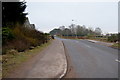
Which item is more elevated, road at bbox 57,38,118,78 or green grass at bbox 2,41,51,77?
green grass at bbox 2,41,51,77

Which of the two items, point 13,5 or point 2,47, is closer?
point 2,47

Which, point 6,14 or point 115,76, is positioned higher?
point 6,14

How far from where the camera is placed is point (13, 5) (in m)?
17.5

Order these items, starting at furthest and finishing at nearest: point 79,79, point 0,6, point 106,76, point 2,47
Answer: point 0,6, point 2,47, point 106,76, point 79,79

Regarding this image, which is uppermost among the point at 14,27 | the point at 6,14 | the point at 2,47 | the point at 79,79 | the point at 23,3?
the point at 23,3

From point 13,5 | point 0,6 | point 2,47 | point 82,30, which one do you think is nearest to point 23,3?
point 13,5

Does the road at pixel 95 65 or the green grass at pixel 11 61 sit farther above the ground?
the green grass at pixel 11 61

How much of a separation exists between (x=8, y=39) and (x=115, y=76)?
35.3ft

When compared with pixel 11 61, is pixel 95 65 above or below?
below

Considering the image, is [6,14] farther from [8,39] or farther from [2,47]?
[2,47]

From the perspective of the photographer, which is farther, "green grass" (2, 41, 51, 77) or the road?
"green grass" (2, 41, 51, 77)

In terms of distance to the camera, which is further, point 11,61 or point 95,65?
point 11,61

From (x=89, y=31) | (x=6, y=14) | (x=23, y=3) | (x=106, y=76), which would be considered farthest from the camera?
(x=89, y=31)

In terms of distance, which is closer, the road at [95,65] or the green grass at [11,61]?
the road at [95,65]
